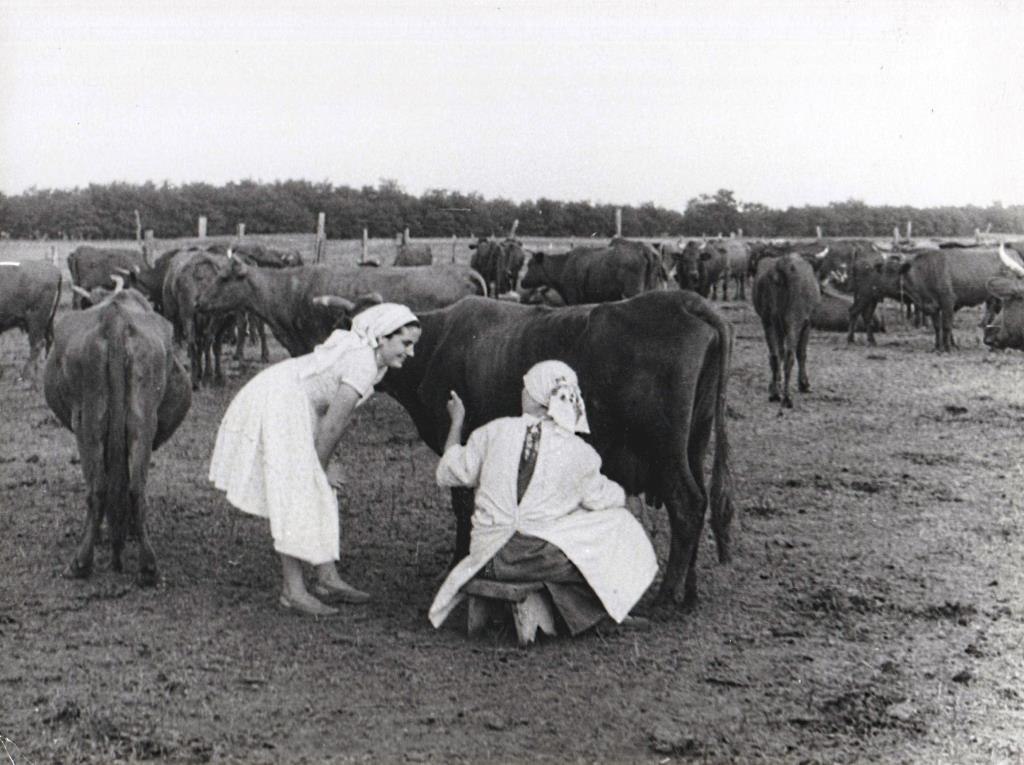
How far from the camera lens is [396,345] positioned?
238 inches

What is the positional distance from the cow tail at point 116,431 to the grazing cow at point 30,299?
972 cm

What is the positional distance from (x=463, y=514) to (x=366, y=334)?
127 cm

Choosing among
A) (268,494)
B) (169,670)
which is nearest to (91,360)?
(268,494)

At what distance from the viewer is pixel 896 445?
10.6 metres

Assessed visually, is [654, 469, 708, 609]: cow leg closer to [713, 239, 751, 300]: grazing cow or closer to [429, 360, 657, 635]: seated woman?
[429, 360, 657, 635]: seated woman

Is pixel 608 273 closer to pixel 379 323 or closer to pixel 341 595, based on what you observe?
pixel 379 323

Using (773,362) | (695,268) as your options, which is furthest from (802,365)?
(695,268)

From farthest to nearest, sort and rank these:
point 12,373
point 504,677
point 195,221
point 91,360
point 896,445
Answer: point 195,221
point 12,373
point 896,445
point 91,360
point 504,677

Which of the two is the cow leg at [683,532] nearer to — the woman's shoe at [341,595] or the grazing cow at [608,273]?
the woman's shoe at [341,595]

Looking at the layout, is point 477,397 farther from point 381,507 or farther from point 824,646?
point 824,646

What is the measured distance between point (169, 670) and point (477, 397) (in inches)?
109

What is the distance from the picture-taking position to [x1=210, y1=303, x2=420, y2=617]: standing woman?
5828 mm

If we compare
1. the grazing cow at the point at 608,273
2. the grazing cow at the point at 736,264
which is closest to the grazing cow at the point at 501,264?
the grazing cow at the point at 608,273

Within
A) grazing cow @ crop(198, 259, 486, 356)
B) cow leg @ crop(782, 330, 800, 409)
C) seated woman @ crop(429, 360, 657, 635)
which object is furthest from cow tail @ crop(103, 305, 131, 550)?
cow leg @ crop(782, 330, 800, 409)
